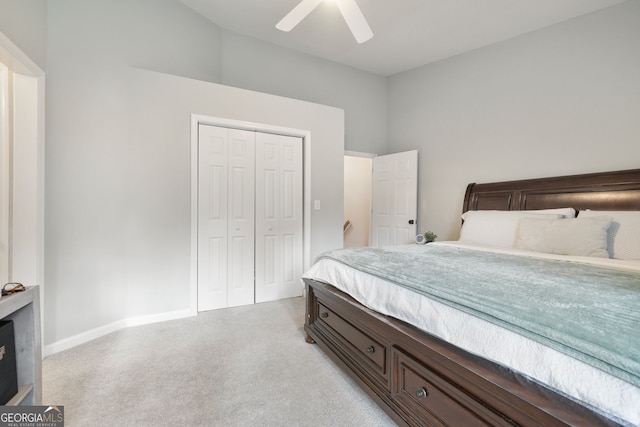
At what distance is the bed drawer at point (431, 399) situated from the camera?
101 cm

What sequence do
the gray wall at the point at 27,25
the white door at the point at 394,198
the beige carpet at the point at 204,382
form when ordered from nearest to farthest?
the beige carpet at the point at 204,382
the gray wall at the point at 27,25
the white door at the point at 394,198

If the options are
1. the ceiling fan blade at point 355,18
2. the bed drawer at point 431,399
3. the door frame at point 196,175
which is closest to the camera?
the bed drawer at point 431,399

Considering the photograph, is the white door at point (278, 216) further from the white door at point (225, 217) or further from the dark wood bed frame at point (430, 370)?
the dark wood bed frame at point (430, 370)

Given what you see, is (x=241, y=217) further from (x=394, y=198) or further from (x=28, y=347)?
(x=394, y=198)

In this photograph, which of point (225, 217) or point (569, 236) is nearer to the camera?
point (569, 236)

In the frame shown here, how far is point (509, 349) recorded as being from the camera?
92cm

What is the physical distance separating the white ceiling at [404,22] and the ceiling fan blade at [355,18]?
0.96 m

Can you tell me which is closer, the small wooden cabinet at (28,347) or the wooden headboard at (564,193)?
the small wooden cabinet at (28,347)

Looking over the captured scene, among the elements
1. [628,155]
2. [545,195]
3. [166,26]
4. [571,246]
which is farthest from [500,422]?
[166,26]

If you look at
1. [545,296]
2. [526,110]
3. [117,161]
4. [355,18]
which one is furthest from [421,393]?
[526,110]

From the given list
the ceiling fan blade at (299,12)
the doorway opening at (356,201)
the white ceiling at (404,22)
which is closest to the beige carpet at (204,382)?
the ceiling fan blade at (299,12)

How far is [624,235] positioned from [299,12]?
2.99 m

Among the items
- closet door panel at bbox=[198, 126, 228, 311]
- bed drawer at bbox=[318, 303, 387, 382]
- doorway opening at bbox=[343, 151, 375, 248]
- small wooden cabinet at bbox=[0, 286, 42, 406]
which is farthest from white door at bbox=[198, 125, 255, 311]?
A: doorway opening at bbox=[343, 151, 375, 248]

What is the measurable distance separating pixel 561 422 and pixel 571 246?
1.91 metres
